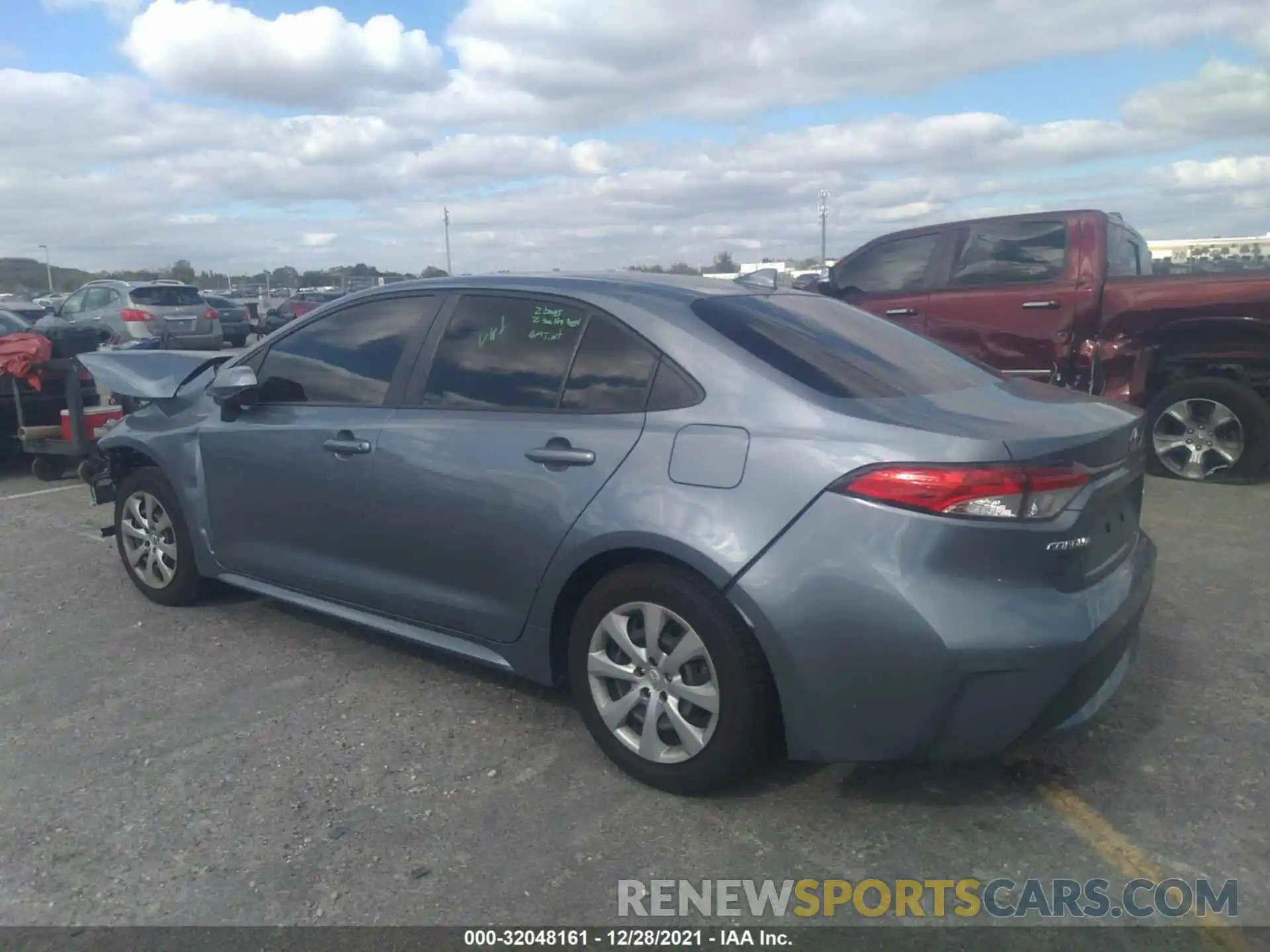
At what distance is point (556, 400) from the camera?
365cm

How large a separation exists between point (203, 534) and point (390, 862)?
93.9 inches

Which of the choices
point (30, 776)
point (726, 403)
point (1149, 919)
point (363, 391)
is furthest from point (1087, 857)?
point (30, 776)

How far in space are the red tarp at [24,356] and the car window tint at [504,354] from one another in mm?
5784

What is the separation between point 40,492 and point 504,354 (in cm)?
624

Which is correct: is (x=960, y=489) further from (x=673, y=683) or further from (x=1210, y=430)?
(x=1210, y=430)

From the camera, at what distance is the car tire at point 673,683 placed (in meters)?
3.09

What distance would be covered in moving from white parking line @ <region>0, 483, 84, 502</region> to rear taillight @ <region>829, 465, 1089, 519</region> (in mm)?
7451

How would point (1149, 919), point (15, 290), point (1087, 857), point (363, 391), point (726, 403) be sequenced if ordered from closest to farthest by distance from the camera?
point (1149, 919) < point (1087, 857) < point (726, 403) < point (363, 391) < point (15, 290)

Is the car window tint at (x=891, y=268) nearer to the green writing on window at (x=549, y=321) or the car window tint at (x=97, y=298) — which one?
the green writing on window at (x=549, y=321)

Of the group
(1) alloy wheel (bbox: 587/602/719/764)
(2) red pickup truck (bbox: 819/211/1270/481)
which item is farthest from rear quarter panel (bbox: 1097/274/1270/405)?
(1) alloy wheel (bbox: 587/602/719/764)

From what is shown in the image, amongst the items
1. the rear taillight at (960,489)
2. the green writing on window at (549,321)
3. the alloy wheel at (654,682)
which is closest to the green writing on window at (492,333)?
the green writing on window at (549,321)

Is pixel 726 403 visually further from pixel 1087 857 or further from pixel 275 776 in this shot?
pixel 275 776

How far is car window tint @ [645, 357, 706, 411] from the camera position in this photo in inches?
131

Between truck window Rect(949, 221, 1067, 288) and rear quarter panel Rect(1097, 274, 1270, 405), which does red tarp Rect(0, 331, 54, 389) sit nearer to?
truck window Rect(949, 221, 1067, 288)
